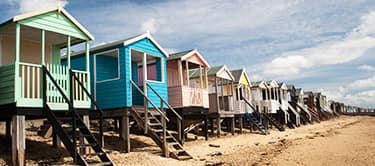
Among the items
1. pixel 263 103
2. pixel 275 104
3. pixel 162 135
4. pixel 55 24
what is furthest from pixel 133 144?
pixel 275 104

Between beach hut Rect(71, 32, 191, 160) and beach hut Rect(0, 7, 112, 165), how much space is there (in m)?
2.30

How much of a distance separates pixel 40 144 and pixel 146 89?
469cm

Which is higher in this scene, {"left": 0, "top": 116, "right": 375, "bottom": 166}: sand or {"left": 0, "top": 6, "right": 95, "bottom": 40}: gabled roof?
{"left": 0, "top": 6, "right": 95, "bottom": 40}: gabled roof

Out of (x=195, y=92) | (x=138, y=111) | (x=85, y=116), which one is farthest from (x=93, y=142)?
(x=195, y=92)

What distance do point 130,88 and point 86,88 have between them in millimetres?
2518

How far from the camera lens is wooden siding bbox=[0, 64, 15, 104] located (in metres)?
10.9

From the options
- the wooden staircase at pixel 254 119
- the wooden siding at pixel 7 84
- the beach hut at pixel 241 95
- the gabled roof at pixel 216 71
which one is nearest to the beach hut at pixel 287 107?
the beach hut at pixel 241 95

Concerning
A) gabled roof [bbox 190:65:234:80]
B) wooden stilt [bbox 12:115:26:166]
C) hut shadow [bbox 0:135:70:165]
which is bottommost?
hut shadow [bbox 0:135:70:165]

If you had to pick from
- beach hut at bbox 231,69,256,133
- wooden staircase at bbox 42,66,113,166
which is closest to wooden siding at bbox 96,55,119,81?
wooden staircase at bbox 42,66,113,166

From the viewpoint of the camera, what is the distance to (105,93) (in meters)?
15.7

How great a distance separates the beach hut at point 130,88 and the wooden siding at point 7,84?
16.1 ft

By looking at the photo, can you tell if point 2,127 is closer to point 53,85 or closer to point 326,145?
point 53,85

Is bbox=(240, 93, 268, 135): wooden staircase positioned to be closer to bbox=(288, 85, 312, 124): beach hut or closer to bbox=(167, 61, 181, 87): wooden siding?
bbox=(167, 61, 181, 87): wooden siding

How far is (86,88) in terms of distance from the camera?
42.8 ft
